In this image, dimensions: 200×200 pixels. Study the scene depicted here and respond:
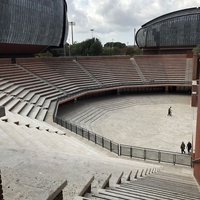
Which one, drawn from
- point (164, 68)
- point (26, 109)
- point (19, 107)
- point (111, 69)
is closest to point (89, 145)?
point (26, 109)

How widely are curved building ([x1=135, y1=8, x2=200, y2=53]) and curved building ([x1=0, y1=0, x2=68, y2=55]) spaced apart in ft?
72.6

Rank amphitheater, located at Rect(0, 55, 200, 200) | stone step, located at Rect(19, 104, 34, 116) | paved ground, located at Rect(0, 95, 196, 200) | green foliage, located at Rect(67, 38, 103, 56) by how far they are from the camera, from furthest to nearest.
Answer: green foliage, located at Rect(67, 38, 103, 56) → stone step, located at Rect(19, 104, 34, 116) → amphitheater, located at Rect(0, 55, 200, 200) → paved ground, located at Rect(0, 95, 196, 200)

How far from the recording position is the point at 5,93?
22.0m

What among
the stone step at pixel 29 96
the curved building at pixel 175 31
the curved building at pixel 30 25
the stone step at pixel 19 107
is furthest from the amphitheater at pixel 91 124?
the curved building at pixel 175 31

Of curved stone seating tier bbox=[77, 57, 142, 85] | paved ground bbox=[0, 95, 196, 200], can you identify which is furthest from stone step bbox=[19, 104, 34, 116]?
curved stone seating tier bbox=[77, 57, 142, 85]

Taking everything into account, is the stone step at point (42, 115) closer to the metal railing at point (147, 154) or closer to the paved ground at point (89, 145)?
the paved ground at point (89, 145)

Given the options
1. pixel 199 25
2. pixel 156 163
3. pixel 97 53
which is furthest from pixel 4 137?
pixel 97 53

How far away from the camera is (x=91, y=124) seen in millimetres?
23312

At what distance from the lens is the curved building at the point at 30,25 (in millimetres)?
33125

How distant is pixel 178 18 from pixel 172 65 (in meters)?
15.3

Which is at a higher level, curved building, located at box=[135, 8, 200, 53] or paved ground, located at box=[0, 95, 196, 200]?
curved building, located at box=[135, 8, 200, 53]

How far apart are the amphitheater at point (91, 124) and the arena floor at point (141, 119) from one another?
0.08 m

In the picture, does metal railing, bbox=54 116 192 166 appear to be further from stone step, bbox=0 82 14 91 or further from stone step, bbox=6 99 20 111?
stone step, bbox=0 82 14 91

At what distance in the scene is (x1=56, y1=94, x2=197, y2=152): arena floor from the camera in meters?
19.2
